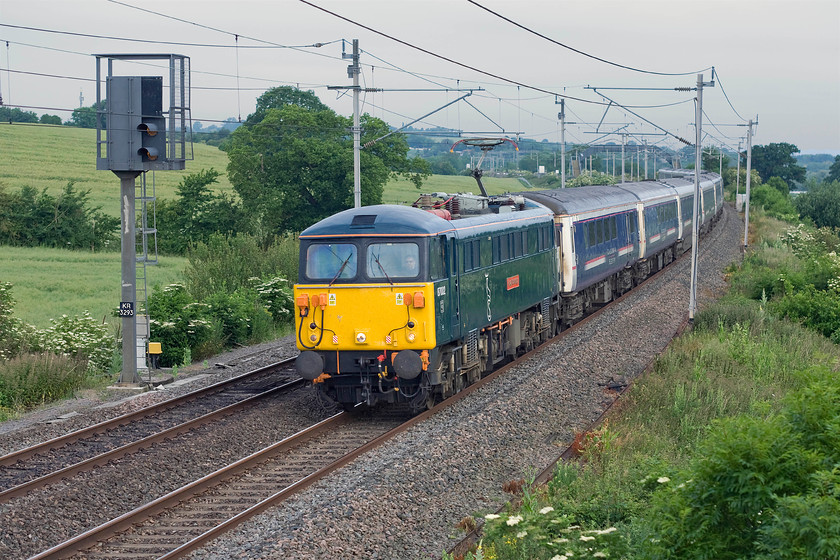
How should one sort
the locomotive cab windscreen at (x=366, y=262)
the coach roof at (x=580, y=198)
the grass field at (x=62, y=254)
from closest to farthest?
the locomotive cab windscreen at (x=366, y=262), the coach roof at (x=580, y=198), the grass field at (x=62, y=254)

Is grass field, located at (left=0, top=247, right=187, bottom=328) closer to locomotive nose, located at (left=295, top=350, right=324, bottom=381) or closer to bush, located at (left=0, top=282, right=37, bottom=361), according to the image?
bush, located at (left=0, top=282, right=37, bottom=361)

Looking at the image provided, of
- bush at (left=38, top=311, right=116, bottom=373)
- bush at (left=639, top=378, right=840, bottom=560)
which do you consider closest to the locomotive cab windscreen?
bush at (left=38, top=311, right=116, bottom=373)

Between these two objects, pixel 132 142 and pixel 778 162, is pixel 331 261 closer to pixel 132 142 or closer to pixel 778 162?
pixel 132 142

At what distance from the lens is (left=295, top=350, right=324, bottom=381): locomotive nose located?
14.2m

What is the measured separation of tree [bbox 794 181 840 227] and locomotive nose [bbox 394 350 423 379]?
62051 mm

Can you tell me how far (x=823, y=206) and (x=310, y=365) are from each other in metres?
65.2

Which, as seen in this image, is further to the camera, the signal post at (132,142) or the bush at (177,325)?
the bush at (177,325)

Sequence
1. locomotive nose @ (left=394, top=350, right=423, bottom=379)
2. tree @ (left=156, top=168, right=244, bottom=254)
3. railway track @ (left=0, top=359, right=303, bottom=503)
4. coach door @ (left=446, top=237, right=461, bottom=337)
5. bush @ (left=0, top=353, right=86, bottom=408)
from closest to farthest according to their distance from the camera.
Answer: railway track @ (left=0, top=359, right=303, bottom=503) → locomotive nose @ (left=394, top=350, right=423, bottom=379) → coach door @ (left=446, top=237, right=461, bottom=337) → bush @ (left=0, top=353, right=86, bottom=408) → tree @ (left=156, top=168, right=244, bottom=254)

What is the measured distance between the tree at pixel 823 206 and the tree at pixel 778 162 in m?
71.9

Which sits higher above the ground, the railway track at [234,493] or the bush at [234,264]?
the bush at [234,264]

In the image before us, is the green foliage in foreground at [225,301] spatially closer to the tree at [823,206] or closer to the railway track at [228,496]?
the railway track at [228,496]

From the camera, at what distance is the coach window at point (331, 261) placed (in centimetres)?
1441

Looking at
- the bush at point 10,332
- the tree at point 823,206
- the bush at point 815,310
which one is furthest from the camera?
the tree at point 823,206

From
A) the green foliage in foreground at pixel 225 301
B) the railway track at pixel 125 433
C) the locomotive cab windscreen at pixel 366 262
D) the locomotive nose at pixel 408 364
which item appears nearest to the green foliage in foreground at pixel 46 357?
the green foliage in foreground at pixel 225 301
